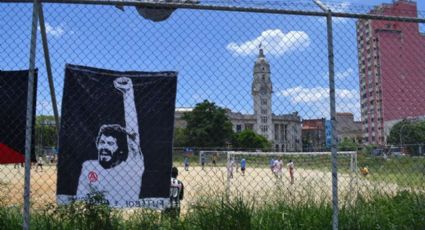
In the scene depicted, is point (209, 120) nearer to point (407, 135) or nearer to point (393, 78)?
point (407, 135)

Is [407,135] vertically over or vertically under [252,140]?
under

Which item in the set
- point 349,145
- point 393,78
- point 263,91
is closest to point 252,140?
point 349,145

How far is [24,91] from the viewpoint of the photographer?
5121mm

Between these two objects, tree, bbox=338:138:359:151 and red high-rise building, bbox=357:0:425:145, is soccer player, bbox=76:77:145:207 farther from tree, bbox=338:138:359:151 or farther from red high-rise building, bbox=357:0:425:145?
tree, bbox=338:138:359:151

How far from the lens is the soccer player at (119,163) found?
4.97m

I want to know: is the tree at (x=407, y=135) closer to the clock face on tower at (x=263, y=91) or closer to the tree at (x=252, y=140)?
the tree at (x=252, y=140)

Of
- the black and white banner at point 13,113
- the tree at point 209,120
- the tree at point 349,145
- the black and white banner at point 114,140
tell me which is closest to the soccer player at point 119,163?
the black and white banner at point 114,140

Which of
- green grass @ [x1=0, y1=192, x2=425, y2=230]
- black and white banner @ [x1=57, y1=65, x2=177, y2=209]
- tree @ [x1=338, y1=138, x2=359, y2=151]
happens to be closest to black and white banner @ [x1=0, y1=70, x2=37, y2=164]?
black and white banner @ [x1=57, y1=65, x2=177, y2=209]

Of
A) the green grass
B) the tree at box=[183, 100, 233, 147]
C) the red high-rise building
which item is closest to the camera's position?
the green grass

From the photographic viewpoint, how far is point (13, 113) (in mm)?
5094

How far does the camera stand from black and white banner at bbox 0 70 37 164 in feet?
16.7

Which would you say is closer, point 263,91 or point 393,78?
point 263,91

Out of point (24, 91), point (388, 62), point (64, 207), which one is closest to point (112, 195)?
point (64, 207)

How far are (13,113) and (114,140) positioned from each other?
3.64 ft
